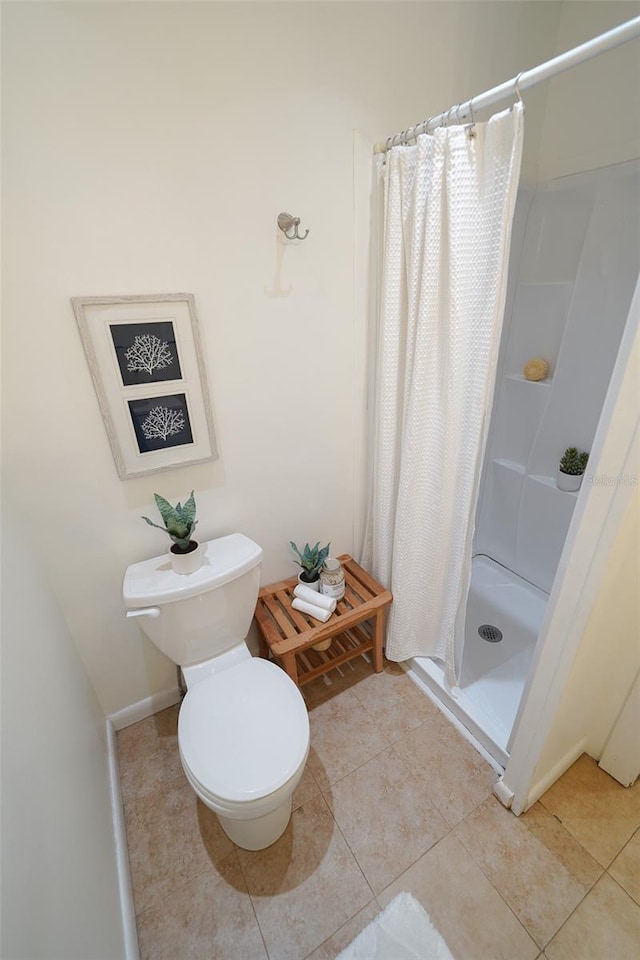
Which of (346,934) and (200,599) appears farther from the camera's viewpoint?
(200,599)

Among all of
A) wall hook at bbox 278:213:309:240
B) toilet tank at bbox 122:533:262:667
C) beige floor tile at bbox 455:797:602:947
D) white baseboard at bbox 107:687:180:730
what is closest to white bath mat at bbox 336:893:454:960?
beige floor tile at bbox 455:797:602:947

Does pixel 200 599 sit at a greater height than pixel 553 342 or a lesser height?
lesser

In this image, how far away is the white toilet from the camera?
95 cm

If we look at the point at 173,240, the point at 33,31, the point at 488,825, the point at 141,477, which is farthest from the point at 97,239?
the point at 488,825

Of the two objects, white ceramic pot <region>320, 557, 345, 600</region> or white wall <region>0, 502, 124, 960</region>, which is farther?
white ceramic pot <region>320, 557, 345, 600</region>

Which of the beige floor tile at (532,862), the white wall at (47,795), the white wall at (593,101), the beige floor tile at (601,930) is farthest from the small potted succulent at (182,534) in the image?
the white wall at (593,101)

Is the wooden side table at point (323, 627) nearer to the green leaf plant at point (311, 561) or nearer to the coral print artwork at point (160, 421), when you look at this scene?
the green leaf plant at point (311, 561)

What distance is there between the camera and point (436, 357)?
1187 millimetres

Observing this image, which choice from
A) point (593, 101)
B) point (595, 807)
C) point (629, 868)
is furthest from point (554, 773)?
point (593, 101)

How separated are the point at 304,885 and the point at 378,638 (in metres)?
0.75

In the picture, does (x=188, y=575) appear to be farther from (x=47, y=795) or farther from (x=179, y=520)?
(x=47, y=795)

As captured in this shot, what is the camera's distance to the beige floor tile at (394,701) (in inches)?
57.8

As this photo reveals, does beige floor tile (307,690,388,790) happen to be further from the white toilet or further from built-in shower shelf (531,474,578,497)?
built-in shower shelf (531,474,578,497)

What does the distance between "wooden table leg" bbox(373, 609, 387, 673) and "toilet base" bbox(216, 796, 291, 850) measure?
62cm
